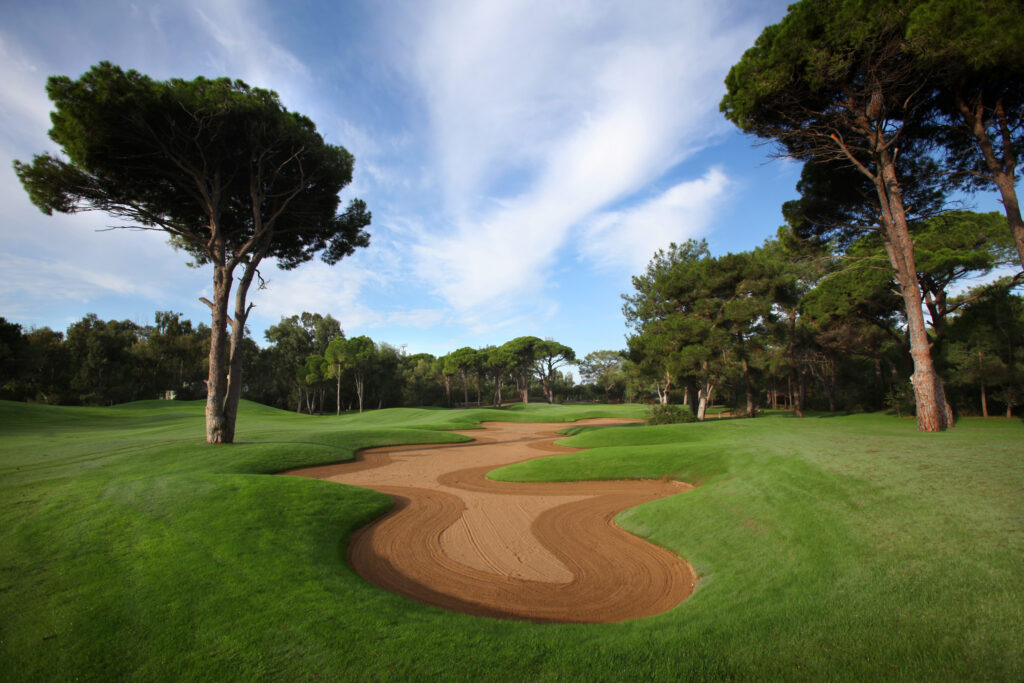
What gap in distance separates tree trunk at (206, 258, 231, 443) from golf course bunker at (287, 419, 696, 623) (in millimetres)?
5242

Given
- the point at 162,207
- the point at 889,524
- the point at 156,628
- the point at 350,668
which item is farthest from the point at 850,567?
the point at 162,207

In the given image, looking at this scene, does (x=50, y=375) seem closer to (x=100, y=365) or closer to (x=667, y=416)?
(x=100, y=365)

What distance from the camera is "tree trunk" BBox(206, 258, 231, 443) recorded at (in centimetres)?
1501

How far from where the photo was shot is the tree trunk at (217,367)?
1501 cm

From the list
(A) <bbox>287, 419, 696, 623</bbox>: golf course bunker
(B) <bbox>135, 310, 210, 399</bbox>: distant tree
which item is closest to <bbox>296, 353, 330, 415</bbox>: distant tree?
(B) <bbox>135, 310, 210, 399</bbox>: distant tree

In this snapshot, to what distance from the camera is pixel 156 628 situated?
12.4 feet

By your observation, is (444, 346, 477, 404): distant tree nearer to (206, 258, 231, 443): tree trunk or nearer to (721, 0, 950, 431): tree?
(206, 258, 231, 443): tree trunk

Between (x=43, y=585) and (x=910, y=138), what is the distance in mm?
23616

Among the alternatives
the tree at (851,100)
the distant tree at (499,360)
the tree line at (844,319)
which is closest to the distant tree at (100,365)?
the distant tree at (499,360)

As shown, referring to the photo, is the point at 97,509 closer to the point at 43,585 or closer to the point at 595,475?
the point at 43,585

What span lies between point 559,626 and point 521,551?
317 centimetres

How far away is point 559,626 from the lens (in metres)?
4.09

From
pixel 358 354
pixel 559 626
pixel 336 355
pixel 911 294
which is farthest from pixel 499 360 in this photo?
pixel 559 626

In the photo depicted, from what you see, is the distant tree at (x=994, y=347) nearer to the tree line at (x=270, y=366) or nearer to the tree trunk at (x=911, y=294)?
the tree trunk at (x=911, y=294)
